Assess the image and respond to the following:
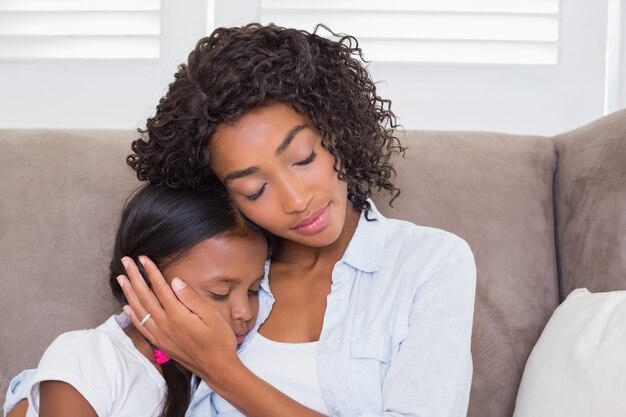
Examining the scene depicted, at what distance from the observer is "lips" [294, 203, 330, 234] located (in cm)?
141

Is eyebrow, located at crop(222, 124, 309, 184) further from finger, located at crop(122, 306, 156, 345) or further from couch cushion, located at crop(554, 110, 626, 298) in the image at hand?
couch cushion, located at crop(554, 110, 626, 298)

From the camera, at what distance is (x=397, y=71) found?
235 cm

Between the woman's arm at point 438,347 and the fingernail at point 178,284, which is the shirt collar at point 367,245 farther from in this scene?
the fingernail at point 178,284

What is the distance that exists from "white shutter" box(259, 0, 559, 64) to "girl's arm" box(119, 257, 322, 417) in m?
1.14

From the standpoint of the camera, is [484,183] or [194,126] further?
[484,183]

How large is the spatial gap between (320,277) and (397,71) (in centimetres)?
96

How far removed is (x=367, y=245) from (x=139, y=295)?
1.49 feet

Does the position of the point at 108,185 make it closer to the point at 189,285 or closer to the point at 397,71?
the point at 189,285

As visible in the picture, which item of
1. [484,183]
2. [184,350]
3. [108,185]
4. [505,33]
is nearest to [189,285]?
[184,350]

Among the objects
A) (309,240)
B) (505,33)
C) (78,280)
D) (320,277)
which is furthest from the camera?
(505,33)

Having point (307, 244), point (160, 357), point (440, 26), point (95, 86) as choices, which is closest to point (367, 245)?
point (307, 244)

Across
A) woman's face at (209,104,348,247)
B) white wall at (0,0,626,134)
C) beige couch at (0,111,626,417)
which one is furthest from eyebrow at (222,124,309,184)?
white wall at (0,0,626,134)

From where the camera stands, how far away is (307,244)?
4.85 ft

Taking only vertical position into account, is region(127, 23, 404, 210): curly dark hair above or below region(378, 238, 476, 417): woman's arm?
above
